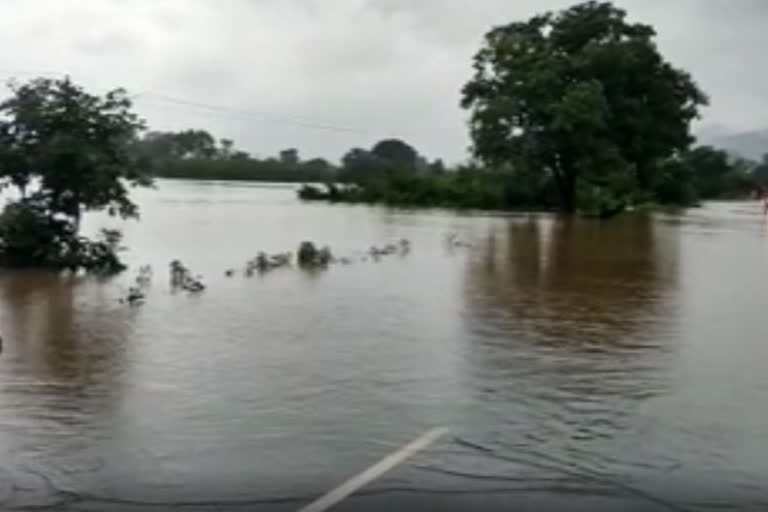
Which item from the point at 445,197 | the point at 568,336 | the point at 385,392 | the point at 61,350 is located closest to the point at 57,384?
the point at 61,350

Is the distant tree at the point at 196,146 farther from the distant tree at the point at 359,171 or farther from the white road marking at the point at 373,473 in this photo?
the white road marking at the point at 373,473

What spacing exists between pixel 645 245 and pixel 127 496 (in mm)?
24352

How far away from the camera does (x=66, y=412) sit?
7.62 metres

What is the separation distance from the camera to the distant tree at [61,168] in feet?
58.8

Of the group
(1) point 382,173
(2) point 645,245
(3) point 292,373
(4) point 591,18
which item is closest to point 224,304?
(3) point 292,373

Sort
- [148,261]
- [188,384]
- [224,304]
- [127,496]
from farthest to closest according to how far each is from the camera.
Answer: [148,261] → [224,304] → [188,384] → [127,496]

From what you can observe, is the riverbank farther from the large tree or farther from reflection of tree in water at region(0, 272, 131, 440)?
reflection of tree in water at region(0, 272, 131, 440)

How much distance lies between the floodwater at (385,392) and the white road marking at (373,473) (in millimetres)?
69

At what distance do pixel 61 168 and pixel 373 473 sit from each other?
13.1 meters

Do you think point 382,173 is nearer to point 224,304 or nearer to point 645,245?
point 645,245

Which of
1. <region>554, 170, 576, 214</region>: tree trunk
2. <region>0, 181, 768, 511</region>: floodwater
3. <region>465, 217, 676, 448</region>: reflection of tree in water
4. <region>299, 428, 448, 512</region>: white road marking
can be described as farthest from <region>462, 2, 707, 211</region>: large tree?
<region>299, 428, 448, 512</region>: white road marking

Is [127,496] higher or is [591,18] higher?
[591,18]

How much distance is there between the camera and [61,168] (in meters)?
18.0

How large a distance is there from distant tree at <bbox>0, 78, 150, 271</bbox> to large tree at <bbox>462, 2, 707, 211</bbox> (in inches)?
1343
